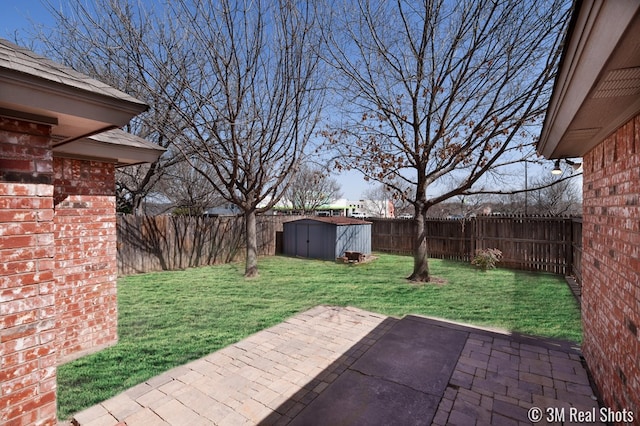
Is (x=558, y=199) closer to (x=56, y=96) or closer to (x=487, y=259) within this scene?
(x=487, y=259)

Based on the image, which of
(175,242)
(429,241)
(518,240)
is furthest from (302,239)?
(518,240)

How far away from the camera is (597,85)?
5.90 feet

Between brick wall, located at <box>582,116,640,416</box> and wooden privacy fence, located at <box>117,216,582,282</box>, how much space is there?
575cm

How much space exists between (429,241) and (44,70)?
12990mm

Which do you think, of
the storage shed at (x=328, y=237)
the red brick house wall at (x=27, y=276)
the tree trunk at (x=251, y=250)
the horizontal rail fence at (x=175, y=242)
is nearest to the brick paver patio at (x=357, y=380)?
the red brick house wall at (x=27, y=276)

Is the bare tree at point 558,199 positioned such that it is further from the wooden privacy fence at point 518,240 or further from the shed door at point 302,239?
the shed door at point 302,239

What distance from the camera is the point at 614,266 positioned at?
9.10 feet

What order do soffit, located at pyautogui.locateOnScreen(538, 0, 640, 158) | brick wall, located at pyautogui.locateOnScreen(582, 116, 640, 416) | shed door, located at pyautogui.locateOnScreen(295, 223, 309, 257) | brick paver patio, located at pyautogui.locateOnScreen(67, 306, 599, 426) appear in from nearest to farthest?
1. soffit, located at pyautogui.locateOnScreen(538, 0, 640, 158)
2. brick wall, located at pyautogui.locateOnScreen(582, 116, 640, 416)
3. brick paver patio, located at pyautogui.locateOnScreen(67, 306, 599, 426)
4. shed door, located at pyautogui.locateOnScreen(295, 223, 309, 257)

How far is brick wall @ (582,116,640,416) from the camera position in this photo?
2.29m

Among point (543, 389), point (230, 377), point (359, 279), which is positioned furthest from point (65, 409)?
point (359, 279)

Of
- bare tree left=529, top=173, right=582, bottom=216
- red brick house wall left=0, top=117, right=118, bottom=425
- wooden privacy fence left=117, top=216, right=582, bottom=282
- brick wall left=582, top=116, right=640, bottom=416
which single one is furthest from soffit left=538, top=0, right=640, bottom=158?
bare tree left=529, top=173, right=582, bottom=216

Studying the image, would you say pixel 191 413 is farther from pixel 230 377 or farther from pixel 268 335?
pixel 268 335

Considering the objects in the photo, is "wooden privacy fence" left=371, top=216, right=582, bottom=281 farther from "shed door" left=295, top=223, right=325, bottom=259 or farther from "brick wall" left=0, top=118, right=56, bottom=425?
"brick wall" left=0, top=118, right=56, bottom=425

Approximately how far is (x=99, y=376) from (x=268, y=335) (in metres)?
2.11
